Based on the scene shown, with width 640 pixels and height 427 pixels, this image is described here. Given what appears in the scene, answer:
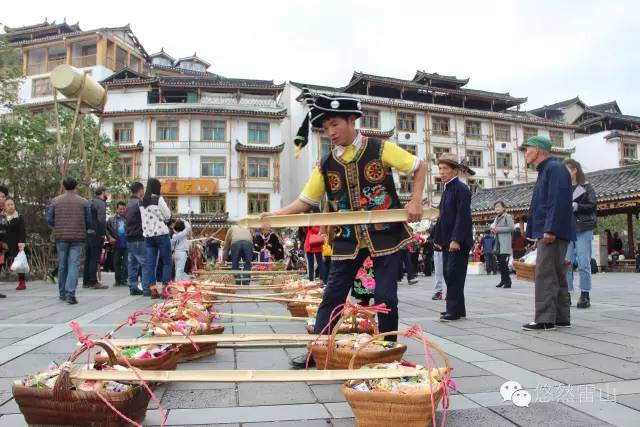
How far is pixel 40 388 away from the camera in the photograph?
219 cm

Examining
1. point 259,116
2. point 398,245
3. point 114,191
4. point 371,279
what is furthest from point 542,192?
point 259,116

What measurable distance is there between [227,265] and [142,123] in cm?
2811

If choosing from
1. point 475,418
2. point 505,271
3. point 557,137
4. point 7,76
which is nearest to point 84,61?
point 7,76

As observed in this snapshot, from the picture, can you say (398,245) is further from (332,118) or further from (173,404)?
(173,404)

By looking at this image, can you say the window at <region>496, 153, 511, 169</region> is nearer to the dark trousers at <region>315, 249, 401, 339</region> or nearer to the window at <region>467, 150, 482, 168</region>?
the window at <region>467, 150, 482, 168</region>

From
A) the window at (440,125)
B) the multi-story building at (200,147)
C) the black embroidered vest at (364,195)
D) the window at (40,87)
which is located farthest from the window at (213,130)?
the black embroidered vest at (364,195)

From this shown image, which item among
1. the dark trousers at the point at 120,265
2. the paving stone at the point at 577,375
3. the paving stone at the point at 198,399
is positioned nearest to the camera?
the paving stone at the point at 198,399

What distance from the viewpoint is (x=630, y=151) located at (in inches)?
1827

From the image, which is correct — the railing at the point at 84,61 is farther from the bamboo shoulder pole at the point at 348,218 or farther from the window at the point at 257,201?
the bamboo shoulder pole at the point at 348,218

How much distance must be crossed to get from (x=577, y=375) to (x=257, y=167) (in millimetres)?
35753

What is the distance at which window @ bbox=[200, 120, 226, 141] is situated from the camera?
37.4 metres

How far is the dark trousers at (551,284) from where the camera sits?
15.7 ft

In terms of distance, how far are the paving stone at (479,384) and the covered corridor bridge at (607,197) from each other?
17414 millimetres

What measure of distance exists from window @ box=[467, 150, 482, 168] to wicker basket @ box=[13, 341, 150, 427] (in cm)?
4262
